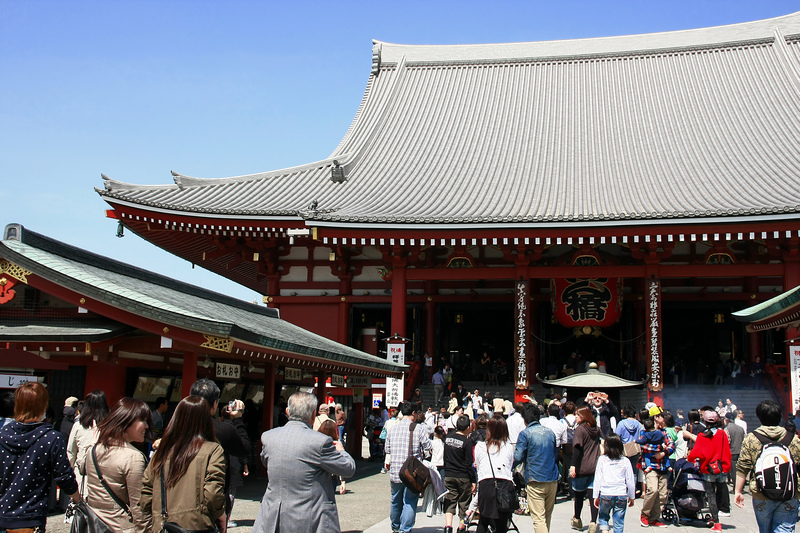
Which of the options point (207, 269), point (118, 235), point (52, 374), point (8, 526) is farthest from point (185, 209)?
point (8, 526)

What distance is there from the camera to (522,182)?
70.6 ft

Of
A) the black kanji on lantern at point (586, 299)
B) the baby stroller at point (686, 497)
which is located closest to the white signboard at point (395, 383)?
the black kanji on lantern at point (586, 299)

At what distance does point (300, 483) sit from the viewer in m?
5.24

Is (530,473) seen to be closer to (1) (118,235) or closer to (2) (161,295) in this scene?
(2) (161,295)

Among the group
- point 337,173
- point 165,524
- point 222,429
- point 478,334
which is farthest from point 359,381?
point 165,524

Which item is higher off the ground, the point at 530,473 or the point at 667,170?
the point at 667,170

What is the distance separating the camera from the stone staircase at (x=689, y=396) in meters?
19.0

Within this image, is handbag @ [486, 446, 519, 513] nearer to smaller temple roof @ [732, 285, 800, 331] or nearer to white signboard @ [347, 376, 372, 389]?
smaller temple roof @ [732, 285, 800, 331]

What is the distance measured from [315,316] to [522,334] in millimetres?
5858

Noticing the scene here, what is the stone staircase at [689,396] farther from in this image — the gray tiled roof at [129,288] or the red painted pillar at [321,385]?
the gray tiled roof at [129,288]

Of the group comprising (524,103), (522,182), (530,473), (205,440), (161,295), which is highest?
(524,103)

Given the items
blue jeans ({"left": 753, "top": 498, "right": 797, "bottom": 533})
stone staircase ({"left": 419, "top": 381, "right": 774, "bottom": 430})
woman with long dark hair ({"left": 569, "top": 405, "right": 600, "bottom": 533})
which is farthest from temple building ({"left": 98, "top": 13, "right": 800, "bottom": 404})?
blue jeans ({"left": 753, "top": 498, "right": 797, "bottom": 533})

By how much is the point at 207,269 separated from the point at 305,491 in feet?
66.6

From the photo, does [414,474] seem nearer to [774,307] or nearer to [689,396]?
[774,307]
